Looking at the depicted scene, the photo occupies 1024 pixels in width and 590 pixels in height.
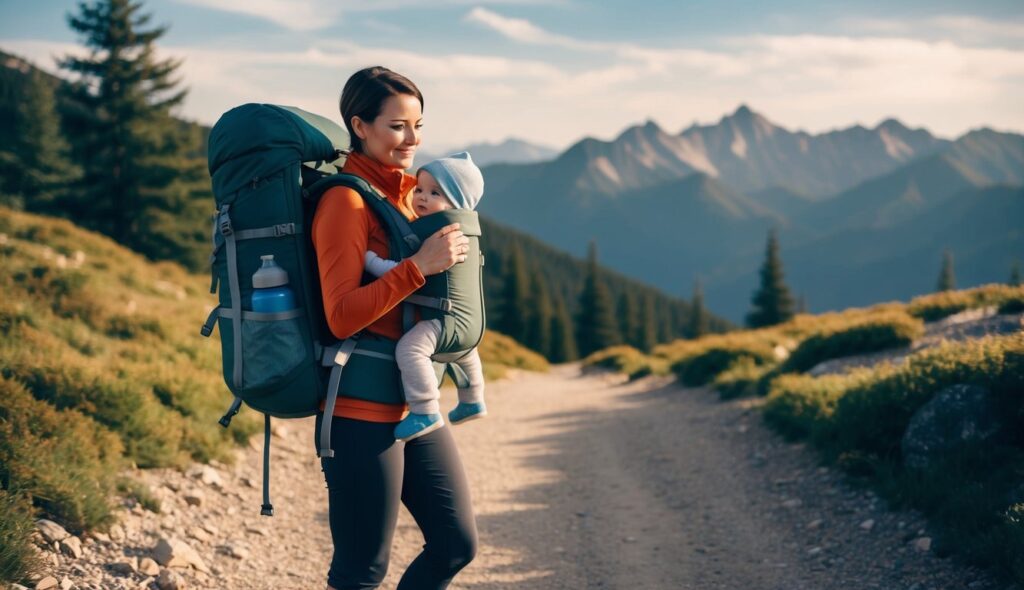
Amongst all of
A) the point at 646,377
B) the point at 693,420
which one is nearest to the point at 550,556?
the point at 693,420

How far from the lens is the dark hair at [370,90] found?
3021 millimetres

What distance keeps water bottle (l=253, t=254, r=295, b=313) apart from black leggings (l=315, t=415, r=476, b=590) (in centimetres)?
48

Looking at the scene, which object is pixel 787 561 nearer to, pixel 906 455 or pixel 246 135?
pixel 906 455

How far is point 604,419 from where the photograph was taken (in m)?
12.7

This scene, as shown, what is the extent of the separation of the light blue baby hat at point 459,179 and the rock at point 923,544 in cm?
410

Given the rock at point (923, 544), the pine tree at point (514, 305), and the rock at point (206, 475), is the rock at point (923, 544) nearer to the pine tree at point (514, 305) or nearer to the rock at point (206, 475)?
the rock at point (206, 475)

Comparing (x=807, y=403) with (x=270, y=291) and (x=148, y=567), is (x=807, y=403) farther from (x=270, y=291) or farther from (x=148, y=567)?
(x=270, y=291)

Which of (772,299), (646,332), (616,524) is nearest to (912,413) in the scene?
(616,524)

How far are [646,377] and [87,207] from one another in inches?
1011

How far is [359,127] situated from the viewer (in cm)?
310

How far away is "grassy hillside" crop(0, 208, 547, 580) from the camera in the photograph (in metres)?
4.73

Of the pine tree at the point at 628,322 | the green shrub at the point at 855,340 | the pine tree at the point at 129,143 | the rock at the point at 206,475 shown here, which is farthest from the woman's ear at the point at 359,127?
the pine tree at the point at 628,322

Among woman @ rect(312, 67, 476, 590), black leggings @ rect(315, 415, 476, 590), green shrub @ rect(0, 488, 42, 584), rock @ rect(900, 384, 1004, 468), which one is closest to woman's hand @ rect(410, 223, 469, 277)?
woman @ rect(312, 67, 476, 590)

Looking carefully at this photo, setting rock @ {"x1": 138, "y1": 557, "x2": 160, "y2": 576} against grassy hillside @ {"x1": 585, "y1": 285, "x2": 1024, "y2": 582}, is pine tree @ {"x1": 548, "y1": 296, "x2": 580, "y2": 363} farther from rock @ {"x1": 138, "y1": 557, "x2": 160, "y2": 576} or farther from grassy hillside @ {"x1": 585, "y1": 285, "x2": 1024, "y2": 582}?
rock @ {"x1": 138, "y1": 557, "x2": 160, "y2": 576}
